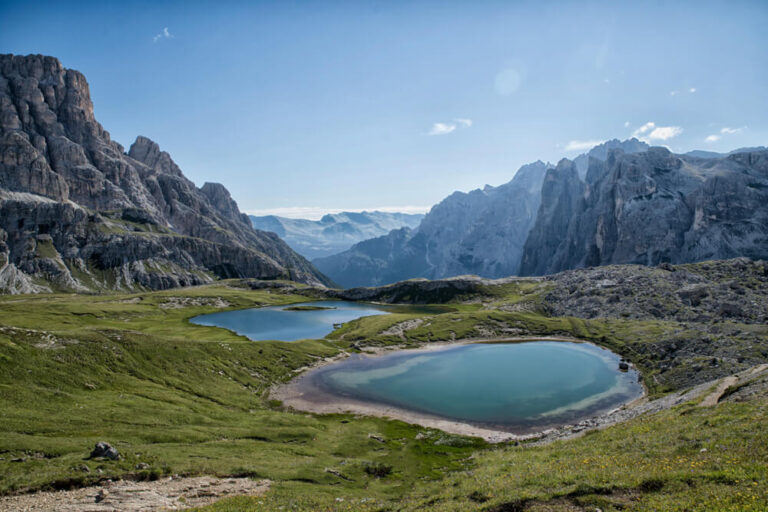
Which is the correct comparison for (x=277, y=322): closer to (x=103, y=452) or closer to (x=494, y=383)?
(x=494, y=383)

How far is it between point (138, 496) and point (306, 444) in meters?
24.5

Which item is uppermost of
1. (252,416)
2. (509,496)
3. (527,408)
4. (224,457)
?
(509,496)

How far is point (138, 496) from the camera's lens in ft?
80.5

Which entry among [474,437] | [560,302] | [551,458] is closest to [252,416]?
[474,437]

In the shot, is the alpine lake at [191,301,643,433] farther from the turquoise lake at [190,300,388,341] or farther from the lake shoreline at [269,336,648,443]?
the turquoise lake at [190,300,388,341]

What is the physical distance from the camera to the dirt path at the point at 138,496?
71.8 ft

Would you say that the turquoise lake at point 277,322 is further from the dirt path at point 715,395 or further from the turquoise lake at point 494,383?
the dirt path at point 715,395

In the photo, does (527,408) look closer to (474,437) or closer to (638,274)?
(474,437)

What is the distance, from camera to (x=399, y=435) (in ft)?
184

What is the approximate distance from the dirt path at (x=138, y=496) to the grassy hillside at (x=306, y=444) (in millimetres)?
1191

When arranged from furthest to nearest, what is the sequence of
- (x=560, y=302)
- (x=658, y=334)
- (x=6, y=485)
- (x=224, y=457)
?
(x=560, y=302) → (x=658, y=334) → (x=224, y=457) → (x=6, y=485)

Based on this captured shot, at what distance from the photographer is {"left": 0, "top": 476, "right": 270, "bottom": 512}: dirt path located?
21891 mm

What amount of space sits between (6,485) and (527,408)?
67231 millimetres

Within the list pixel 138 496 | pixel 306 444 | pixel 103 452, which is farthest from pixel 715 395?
pixel 103 452
